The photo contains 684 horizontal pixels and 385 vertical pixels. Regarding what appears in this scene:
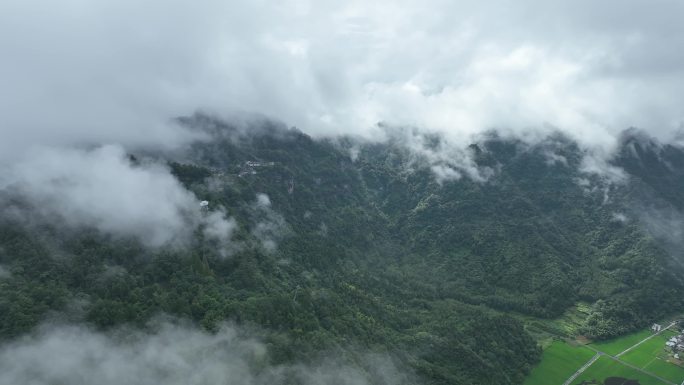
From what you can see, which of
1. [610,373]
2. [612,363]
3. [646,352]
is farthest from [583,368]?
[646,352]

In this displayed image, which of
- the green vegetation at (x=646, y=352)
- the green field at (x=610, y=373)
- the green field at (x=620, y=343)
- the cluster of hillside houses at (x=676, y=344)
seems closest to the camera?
the green field at (x=610, y=373)

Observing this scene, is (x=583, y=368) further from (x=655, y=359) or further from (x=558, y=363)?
(x=655, y=359)

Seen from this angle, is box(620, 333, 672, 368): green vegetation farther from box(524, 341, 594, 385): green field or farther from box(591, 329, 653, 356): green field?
box(524, 341, 594, 385): green field

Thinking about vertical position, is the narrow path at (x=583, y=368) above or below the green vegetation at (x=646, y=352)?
above

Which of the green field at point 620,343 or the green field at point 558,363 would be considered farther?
the green field at point 620,343

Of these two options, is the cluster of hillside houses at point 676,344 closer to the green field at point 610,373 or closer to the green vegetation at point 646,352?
the green vegetation at point 646,352

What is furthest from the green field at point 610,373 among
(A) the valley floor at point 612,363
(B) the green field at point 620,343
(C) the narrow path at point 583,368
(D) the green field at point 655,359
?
(B) the green field at point 620,343
